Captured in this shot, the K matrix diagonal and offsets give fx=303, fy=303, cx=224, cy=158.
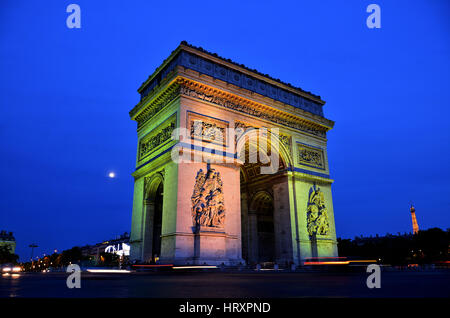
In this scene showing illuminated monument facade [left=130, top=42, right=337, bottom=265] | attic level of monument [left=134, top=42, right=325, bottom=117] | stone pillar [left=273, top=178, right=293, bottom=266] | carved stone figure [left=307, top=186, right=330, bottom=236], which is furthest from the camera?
carved stone figure [left=307, top=186, right=330, bottom=236]

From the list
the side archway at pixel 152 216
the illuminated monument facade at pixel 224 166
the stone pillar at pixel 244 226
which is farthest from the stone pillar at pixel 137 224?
the stone pillar at pixel 244 226

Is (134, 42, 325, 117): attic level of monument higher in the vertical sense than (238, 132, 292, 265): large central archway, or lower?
higher

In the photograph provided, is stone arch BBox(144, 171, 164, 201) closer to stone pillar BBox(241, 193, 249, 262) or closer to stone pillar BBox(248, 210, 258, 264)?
stone pillar BBox(241, 193, 249, 262)

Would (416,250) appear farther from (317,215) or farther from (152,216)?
(152,216)

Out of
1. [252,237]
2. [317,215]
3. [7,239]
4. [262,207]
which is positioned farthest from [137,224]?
[7,239]

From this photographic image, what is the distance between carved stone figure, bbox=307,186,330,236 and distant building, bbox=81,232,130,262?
93.7 feet

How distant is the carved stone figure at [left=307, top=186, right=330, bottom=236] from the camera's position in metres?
19.3

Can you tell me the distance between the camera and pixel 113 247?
66625 millimetres

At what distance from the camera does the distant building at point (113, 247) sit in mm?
54347

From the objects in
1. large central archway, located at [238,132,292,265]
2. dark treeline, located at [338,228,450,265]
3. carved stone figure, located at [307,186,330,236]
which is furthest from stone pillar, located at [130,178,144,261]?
dark treeline, located at [338,228,450,265]

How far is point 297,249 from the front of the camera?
18188mm

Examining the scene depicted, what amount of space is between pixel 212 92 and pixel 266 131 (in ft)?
14.5
